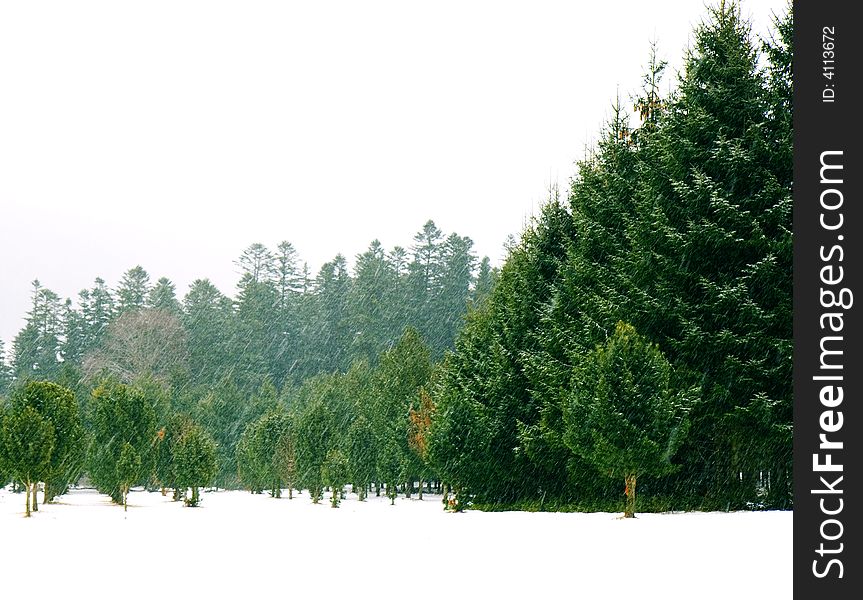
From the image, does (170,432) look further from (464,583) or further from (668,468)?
(464,583)

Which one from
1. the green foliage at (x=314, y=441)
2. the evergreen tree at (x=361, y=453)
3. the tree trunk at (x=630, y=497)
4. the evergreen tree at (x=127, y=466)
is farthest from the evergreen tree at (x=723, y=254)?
the evergreen tree at (x=361, y=453)

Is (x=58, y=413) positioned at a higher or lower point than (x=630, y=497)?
higher

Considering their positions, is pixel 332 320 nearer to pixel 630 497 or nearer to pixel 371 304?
pixel 371 304

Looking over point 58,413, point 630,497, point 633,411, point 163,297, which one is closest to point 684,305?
point 633,411

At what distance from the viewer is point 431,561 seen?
15258mm

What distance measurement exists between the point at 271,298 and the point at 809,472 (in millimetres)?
126961

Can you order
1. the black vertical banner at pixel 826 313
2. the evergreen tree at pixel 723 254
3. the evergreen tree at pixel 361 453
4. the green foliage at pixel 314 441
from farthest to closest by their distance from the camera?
the evergreen tree at pixel 361 453
the green foliage at pixel 314 441
the evergreen tree at pixel 723 254
the black vertical banner at pixel 826 313

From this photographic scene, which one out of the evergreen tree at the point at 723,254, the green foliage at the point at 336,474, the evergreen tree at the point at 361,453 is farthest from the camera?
the evergreen tree at the point at 361,453

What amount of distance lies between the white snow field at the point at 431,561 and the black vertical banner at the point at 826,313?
1.94 m

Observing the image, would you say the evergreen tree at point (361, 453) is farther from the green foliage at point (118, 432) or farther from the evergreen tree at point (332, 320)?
the evergreen tree at point (332, 320)

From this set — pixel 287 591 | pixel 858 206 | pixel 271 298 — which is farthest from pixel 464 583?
pixel 271 298

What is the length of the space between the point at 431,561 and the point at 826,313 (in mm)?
8424

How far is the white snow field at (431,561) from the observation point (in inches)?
466

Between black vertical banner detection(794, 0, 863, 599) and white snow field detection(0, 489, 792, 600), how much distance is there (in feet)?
6.36
